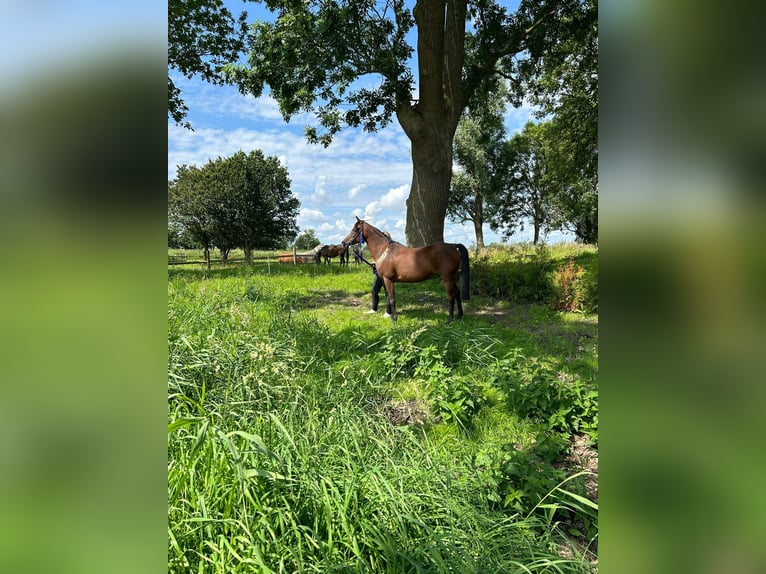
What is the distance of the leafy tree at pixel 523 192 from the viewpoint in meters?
35.5

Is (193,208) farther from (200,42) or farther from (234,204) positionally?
(200,42)

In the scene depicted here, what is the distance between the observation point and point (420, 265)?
25.4 ft

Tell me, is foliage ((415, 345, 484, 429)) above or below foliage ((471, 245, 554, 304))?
below

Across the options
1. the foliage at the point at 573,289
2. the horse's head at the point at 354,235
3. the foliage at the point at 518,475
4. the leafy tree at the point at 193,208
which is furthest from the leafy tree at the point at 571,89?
the leafy tree at the point at 193,208

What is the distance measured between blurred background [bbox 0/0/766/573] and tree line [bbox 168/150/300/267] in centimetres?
3178

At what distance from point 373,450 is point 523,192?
3882cm

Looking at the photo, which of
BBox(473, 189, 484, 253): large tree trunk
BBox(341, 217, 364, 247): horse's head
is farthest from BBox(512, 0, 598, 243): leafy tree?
BBox(473, 189, 484, 253): large tree trunk

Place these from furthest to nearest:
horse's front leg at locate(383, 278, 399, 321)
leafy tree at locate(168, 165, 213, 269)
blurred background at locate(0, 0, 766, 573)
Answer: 1. leafy tree at locate(168, 165, 213, 269)
2. horse's front leg at locate(383, 278, 399, 321)
3. blurred background at locate(0, 0, 766, 573)

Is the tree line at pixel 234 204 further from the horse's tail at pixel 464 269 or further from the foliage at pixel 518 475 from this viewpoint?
the foliage at pixel 518 475

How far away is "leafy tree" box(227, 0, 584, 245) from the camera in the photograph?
920 centimetres
